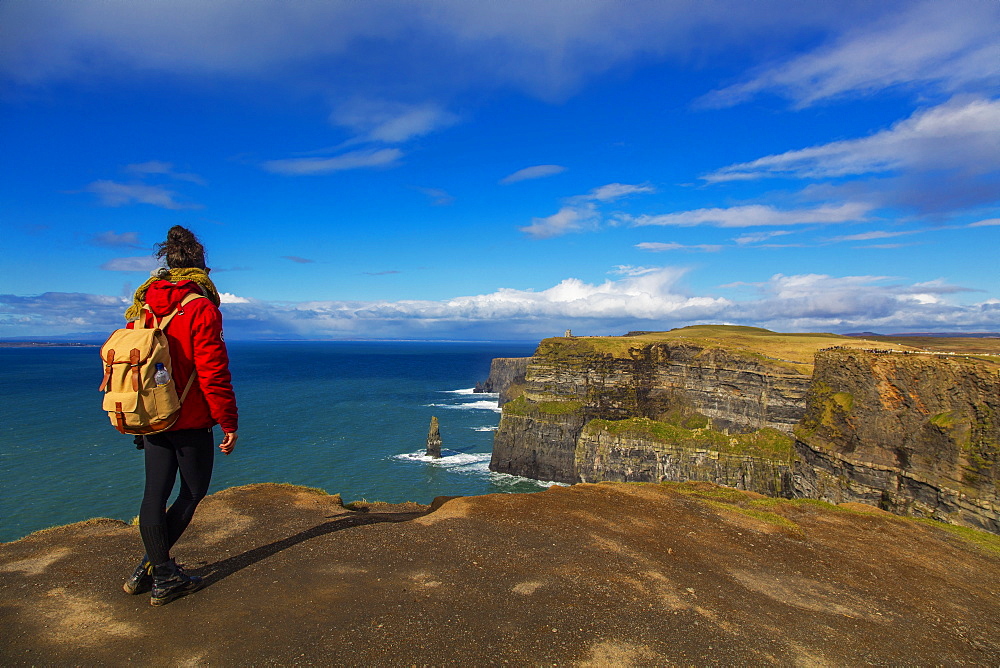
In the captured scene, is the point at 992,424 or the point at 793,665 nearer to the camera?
the point at 793,665

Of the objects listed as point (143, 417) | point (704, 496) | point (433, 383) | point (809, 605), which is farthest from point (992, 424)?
point (433, 383)

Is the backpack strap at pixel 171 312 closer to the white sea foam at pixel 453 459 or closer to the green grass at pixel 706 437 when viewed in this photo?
the green grass at pixel 706 437

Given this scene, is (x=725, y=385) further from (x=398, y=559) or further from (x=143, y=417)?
(x=143, y=417)

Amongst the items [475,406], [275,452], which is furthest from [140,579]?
[475,406]

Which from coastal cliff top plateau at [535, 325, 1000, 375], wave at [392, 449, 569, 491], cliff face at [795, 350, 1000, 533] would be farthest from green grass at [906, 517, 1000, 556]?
wave at [392, 449, 569, 491]

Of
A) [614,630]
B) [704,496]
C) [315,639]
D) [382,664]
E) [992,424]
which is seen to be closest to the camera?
[382,664]

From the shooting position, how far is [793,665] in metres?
5.60

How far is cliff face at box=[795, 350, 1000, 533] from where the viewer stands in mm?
26359

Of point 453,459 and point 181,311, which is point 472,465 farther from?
point 181,311

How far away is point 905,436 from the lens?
30.8m

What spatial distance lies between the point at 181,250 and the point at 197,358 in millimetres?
1888

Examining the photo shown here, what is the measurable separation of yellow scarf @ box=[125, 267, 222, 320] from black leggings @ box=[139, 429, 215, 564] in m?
1.72

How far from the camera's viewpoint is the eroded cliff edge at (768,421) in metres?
27.9

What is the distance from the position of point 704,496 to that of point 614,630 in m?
9.35
